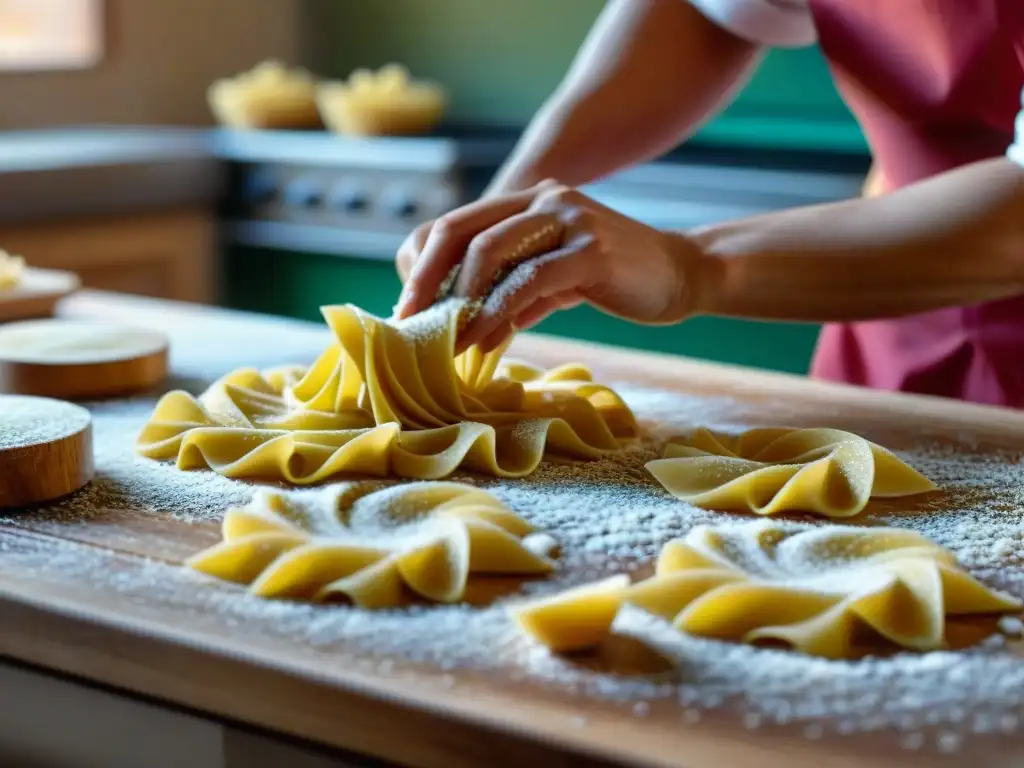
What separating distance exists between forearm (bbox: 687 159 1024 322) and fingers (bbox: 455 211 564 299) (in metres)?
0.18

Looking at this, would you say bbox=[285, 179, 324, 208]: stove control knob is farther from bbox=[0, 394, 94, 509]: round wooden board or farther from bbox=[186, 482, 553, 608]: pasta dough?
bbox=[186, 482, 553, 608]: pasta dough

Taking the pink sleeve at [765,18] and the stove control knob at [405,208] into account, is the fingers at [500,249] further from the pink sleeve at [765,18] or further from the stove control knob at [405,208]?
the stove control knob at [405,208]

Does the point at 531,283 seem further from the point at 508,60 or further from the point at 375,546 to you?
the point at 508,60

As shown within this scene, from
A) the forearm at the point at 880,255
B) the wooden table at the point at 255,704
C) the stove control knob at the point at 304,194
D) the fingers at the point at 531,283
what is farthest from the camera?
the stove control knob at the point at 304,194

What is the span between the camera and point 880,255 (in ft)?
4.17

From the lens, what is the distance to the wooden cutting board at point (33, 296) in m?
1.64

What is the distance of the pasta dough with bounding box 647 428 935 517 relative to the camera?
39.6 inches

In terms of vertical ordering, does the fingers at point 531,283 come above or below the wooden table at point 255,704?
above

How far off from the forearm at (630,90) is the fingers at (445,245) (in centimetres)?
40

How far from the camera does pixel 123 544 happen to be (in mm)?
925

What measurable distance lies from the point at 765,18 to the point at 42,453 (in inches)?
40.1

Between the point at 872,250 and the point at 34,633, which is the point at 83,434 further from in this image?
the point at 872,250

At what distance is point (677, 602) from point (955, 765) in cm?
21

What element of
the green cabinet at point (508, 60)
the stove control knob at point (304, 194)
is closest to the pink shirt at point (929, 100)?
the green cabinet at point (508, 60)
